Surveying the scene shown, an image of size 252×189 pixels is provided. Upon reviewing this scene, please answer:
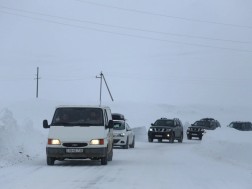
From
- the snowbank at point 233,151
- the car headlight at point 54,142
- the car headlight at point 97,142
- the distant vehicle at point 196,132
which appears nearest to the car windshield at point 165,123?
the distant vehicle at point 196,132

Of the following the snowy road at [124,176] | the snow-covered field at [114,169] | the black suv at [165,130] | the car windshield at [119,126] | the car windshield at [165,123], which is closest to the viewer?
the snowy road at [124,176]

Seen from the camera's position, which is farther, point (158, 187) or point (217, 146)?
point (217, 146)

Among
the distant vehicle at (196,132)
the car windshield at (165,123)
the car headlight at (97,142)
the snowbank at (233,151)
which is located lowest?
the distant vehicle at (196,132)

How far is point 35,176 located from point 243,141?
10548 mm

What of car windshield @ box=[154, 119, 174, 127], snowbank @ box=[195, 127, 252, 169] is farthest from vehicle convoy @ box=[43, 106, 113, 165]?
car windshield @ box=[154, 119, 174, 127]

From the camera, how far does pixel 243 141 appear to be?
24359 mm

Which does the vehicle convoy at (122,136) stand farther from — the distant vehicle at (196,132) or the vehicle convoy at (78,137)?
the distant vehicle at (196,132)

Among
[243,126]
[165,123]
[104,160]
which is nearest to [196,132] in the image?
[243,126]

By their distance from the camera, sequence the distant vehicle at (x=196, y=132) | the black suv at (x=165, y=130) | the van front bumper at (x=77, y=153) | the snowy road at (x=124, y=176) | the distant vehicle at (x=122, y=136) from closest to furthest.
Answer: the snowy road at (x=124, y=176), the van front bumper at (x=77, y=153), the distant vehicle at (x=122, y=136), the black suv at (x=165, y=130), the distant vehicle at (x=196, y=132)

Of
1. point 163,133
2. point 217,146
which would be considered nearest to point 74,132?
point 217,146

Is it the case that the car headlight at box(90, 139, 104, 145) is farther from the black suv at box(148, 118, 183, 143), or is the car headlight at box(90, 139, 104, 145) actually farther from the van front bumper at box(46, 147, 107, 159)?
the black suv at box(148, 118, 183, 143)

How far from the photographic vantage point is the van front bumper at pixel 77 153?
20109mm

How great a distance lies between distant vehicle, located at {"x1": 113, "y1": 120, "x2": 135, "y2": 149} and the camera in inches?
1320

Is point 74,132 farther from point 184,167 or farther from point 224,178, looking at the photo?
point 224,178
